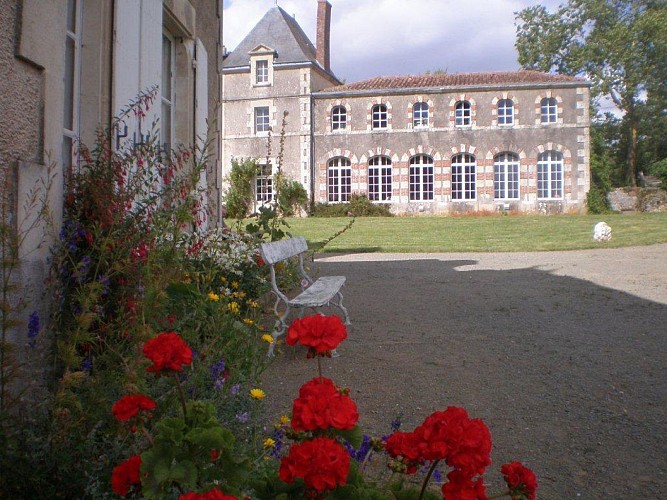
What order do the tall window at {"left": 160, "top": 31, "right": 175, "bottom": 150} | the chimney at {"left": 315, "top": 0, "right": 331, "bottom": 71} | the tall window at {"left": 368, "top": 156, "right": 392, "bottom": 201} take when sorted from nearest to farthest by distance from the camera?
the tall window at {"left": 160, "top": 31, "right": 175, "bottom": 150} → the tall window at {"left": 368, "top": 156, "right": 392, "bottom": 201} → the chimney at {"left": 315, "top": 0, "right": 331, "bottom": 71}

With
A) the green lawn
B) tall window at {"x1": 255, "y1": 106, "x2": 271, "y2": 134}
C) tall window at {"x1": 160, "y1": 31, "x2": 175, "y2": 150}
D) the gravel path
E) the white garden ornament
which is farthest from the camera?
tall window at {"x1": 255, "y1": 106, "x2": 271, "y2": 134}

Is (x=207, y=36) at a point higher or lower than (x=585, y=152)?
lower

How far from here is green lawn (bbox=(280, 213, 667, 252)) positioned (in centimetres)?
1420

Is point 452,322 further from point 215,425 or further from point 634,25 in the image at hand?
point 634,25

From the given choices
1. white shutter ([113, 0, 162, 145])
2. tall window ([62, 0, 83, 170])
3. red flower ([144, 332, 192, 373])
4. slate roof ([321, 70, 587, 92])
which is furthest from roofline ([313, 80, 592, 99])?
red flower ([144, 332, 192, 373])

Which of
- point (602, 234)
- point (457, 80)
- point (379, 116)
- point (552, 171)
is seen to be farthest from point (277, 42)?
point (602, 234)

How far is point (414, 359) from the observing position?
14.7 ft

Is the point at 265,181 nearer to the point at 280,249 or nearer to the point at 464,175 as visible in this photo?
the point at 280,249

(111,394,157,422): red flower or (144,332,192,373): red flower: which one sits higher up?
(144,332,192,373): red flower

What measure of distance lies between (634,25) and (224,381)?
132 feet

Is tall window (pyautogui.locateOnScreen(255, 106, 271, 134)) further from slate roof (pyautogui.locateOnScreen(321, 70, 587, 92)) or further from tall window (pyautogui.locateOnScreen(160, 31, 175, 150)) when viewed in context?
tall window (pyautogui.locateOnScreen(160, 31, 175, 150))

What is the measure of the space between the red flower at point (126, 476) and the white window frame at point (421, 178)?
2878 cm

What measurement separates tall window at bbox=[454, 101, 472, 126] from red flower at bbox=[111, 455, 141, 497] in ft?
95.2

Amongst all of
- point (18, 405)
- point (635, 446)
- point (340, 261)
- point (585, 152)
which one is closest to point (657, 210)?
point (585, 152)
